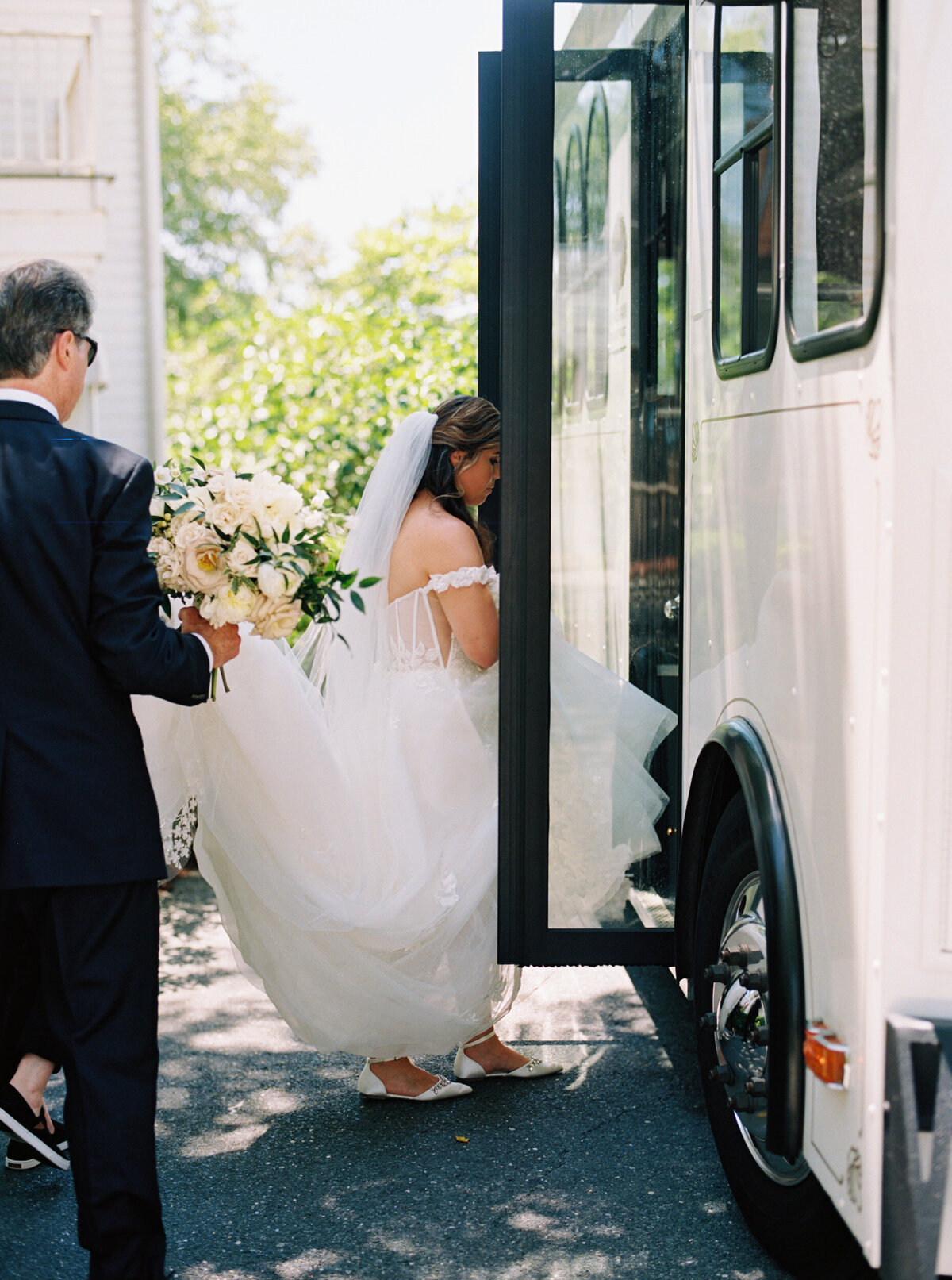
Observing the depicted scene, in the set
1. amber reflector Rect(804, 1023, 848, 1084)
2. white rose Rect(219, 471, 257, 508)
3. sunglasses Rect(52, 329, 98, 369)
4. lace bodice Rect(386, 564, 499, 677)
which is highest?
sunglasses Rect(52, 329, 98, 369)

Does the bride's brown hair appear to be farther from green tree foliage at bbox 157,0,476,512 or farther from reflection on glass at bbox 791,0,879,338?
reflection on glass at bbox 791,0,879,338

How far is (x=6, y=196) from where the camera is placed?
351 inches

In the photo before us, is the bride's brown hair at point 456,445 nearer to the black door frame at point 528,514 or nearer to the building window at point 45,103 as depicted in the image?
the black door frame at point 528,514

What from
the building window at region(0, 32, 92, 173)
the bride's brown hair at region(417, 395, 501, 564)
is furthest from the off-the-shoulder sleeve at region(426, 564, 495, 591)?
the building window at region(0, 32, 92, 173)

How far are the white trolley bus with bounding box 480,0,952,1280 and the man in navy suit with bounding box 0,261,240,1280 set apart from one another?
1079 millimetres

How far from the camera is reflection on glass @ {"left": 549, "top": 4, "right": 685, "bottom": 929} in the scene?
344 cm

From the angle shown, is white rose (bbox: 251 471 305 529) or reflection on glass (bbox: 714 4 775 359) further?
white rose (bbox: 251 471 305 529)

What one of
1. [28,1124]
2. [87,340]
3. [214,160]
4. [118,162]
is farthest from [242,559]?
[214,160]

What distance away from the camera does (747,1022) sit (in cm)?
281

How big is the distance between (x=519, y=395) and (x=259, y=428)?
172 inches

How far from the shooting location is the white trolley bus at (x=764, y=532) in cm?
208

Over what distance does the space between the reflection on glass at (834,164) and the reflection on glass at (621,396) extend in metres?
0.95

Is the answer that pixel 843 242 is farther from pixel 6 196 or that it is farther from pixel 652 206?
pixel 6 196

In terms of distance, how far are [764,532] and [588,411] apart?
0.98 metres
